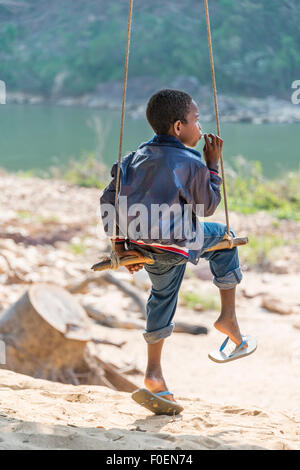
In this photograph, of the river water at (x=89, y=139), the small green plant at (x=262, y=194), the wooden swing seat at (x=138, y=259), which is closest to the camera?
the wooden swing seat at (x=138, y=259)

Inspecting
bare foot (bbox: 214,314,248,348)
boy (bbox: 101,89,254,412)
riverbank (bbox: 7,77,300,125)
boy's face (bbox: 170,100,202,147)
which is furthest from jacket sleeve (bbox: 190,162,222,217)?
riverbank (bbox: 7,77,300,125)

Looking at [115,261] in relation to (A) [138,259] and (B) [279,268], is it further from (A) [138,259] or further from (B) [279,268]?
(B) [279,268]

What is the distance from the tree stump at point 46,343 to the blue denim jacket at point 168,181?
1.38 m

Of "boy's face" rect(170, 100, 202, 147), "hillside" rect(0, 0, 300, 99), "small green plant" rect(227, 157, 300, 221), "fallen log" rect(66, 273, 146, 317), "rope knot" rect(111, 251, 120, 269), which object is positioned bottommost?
"fallen log" rect(66, 273, 146, 317)

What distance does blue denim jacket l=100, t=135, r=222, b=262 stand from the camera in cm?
210

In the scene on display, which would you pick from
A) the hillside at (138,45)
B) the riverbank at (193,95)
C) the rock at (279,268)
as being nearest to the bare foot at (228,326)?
the rock at (279,268)

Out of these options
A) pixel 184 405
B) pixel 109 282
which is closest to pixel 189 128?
pixel 184 405

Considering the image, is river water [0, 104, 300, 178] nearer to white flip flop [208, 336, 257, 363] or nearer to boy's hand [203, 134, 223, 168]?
white flip flop [208, 336, 257, 363]

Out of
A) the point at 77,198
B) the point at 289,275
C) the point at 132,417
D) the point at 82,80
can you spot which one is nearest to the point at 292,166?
the point at 77,198

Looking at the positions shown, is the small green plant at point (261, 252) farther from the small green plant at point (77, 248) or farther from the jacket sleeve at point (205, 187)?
the jacket sleeve at point (205, 187)

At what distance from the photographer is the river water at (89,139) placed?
49.1 feet

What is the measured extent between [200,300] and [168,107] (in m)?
3.26

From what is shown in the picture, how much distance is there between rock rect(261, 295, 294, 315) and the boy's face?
313cm

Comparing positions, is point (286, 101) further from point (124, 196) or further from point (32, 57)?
point (124, 196)
